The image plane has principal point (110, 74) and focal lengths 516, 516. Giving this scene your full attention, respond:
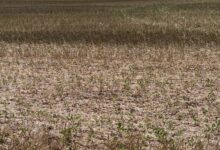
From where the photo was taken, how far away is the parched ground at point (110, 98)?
9.19 metres

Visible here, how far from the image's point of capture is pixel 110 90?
13297 millimetres

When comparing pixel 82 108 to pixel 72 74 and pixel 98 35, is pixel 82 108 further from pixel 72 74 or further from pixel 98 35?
pixel 98 35

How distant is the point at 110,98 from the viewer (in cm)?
1246

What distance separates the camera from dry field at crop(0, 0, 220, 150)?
9.23 m

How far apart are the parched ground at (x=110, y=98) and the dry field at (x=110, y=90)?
2 centimetres

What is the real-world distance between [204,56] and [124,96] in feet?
21.9

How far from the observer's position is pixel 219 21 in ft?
98.5

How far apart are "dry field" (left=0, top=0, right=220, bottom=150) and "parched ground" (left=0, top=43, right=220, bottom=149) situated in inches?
0.8

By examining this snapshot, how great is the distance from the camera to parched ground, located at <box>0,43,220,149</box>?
919cm

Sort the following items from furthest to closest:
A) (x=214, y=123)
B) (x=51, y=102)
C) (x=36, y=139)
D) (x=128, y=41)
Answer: (x=128, y=41)
(x=51, y=102)
(x=214, y=123)
(x=36, y=139)

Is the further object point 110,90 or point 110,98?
point 110,90

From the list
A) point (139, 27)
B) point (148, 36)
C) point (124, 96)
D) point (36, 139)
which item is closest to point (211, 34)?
point (148, 36)

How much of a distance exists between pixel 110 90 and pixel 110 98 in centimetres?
85

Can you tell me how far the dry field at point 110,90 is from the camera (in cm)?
923
